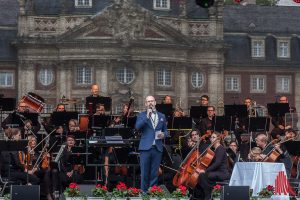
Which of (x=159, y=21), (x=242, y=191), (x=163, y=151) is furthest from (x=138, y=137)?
(x=159, y=21)

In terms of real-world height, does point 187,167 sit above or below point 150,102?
below

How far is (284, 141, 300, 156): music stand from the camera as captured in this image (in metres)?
30.9

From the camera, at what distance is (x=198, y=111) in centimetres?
3475

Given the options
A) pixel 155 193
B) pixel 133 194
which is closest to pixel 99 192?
pixel 133 194

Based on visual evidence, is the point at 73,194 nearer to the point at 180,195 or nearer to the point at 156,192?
the point at 156,192

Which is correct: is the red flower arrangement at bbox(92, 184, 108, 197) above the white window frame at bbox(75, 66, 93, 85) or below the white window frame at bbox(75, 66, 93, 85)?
below

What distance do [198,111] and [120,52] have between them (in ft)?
144

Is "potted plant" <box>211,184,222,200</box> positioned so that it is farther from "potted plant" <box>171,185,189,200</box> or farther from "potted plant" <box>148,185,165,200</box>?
"potted plant" <box>148,185,165,200</box>

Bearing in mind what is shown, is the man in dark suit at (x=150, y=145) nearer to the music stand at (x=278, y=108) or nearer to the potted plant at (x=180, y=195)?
the potted plant at (x=180, y=195)

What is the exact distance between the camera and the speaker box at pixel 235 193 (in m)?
26.1

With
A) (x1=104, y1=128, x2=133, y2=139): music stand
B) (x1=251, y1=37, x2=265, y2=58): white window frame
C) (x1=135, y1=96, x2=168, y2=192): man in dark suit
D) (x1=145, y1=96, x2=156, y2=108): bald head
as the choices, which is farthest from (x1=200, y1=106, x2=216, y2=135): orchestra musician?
(x1=251, y1=37, x2=265, y2=58): white window frame

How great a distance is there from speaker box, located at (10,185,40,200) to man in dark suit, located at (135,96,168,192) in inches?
157

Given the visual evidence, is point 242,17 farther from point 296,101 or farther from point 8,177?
point 8,177

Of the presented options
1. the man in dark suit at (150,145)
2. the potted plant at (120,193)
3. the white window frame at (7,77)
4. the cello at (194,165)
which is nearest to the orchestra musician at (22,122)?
the cello at (194,165)
